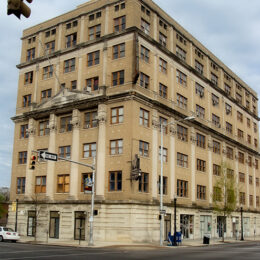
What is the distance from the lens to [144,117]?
44344 mm

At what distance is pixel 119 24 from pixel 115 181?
19625mm

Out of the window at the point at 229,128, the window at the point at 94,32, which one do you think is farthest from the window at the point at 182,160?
the window at the point at 94,32

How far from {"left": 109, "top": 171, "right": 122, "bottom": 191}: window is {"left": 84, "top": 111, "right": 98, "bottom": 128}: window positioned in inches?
271

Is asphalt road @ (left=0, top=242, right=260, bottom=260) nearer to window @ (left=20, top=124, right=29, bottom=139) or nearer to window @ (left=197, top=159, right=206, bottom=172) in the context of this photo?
window @ (left=20, top=124, right=29, bottom=139)

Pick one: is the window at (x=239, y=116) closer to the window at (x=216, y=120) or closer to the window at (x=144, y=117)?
the window at (x=216, y=120)

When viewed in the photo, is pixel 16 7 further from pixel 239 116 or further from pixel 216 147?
pixel 239 116

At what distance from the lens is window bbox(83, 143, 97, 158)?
4459 cm

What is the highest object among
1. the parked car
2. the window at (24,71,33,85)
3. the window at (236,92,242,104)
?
the window at (236,92,242,104)

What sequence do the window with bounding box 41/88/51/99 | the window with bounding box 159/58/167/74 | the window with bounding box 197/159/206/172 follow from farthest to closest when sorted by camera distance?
the window with bounding box 197/159/206/172, the window with bounding box 41/88/51/99, the window with bounding box 159/58/167/74

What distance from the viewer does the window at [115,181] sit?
41250 millimetres

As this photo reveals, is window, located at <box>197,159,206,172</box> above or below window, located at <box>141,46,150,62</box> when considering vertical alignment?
below

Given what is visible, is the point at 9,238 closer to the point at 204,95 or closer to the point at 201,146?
the point at 201,146

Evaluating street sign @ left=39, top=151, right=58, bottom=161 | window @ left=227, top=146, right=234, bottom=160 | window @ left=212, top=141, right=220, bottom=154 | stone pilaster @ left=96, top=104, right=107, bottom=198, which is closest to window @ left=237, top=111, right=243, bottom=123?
window @ left=227, top=146, right=234, bottom=160

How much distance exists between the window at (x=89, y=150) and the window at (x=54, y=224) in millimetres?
8068
